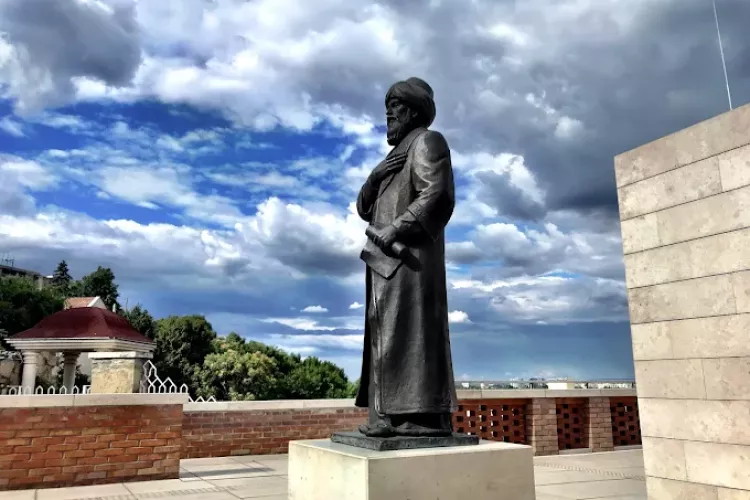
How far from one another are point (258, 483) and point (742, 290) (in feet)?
18.5

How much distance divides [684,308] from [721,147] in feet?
4.81

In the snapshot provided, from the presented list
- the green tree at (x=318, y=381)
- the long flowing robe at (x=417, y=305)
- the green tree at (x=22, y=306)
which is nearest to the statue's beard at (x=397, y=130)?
the long flowing robe at (x=417, y=305)

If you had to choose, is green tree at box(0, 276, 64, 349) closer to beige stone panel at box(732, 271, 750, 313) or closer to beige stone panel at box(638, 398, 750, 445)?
beige stone panel at box(638, 398, 750, 445)

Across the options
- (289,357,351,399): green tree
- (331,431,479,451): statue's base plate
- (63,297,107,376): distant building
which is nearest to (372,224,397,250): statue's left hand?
(331,431,479,451): statue's base plate

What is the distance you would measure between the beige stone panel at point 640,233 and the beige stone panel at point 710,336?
2.65 ft

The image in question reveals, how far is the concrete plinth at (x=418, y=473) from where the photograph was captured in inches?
101

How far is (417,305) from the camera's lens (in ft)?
10.1

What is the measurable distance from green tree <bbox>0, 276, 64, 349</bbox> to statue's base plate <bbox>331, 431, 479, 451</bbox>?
3266cm

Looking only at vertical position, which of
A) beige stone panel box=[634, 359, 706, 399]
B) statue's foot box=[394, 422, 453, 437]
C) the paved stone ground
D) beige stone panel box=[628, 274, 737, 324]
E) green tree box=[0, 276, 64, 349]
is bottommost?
the paved stone ground

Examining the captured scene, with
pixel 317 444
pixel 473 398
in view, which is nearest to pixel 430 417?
pixel 317 444

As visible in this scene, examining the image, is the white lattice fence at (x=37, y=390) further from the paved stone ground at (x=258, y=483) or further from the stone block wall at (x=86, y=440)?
the paved stone ground at (x=258, y=483)

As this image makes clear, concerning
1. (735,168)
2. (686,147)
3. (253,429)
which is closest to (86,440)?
(253,429)

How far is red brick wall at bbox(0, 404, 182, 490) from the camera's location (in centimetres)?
697

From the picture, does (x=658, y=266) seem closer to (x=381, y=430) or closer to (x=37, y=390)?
(x=381, y=430)
